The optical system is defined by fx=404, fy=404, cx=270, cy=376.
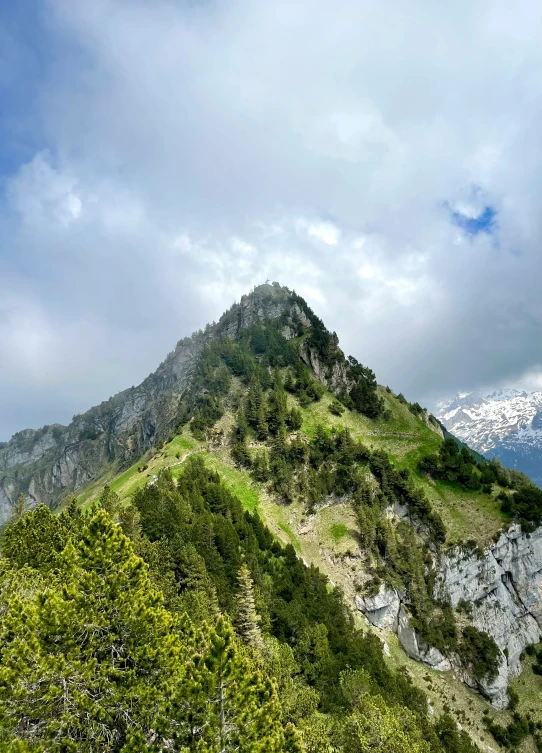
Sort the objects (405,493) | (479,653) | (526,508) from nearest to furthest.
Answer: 1. (479,653)
2. (526,508)
3. (405,493)

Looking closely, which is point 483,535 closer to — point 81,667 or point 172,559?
point 172,559

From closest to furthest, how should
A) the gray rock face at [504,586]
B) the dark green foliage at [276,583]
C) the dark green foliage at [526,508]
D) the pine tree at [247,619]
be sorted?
1. the pine tree at [247,619]
2. the dark green foliage at [276,583]
3. the gray rock face at [504,586]
4. the dark green foliage at [526,508]

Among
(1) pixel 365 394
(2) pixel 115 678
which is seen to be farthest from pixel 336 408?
(2) pixel 115 678

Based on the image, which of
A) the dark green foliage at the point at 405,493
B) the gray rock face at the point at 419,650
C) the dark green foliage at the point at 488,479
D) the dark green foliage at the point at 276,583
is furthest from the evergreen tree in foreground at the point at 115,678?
the dark green foliage at the point at 488,479

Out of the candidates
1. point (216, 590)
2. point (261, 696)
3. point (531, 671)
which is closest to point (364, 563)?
point (531, 671)

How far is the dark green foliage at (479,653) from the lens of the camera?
288ft

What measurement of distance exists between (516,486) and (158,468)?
10317cm

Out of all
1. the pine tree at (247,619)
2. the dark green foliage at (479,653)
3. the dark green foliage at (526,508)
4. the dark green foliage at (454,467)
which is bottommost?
the dark green foliage at (479,653)

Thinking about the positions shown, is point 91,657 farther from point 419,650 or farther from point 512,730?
point 512,730

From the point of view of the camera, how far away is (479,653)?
9075 cm

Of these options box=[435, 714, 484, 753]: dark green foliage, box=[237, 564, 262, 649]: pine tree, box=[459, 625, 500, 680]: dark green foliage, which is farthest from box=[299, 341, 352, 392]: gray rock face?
box=[237, 564, 262, 649]: pine tree

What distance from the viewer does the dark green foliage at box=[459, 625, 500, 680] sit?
87.8m

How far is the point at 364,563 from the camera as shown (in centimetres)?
10294

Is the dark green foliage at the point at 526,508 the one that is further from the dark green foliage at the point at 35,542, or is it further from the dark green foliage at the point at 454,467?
the dark green foliage at the point at 35,542
